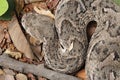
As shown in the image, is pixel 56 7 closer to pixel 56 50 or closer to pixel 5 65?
pixel 56 50

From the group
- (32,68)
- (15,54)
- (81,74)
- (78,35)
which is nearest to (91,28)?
(78,35)

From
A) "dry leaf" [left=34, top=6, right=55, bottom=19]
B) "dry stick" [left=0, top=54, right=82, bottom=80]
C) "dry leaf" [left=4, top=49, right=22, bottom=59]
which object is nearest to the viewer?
"dry stick" [left=0, top=54, right=82, bottom=80]

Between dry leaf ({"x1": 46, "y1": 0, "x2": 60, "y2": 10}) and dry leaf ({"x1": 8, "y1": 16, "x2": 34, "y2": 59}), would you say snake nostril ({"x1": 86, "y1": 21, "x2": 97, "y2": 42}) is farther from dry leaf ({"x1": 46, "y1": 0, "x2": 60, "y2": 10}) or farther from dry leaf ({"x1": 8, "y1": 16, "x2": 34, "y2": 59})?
dry leaf ({"x1": 8, "y1": 16, "x2": 34, "y2": 59})

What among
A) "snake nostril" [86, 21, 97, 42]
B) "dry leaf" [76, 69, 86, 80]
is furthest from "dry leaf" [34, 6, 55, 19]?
"dry leaf" [76, 69, 86, 80]

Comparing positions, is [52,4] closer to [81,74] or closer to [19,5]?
[19,5]

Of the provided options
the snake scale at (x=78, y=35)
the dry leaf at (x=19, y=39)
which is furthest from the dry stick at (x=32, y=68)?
the dry leaf at (x=19, y=39)

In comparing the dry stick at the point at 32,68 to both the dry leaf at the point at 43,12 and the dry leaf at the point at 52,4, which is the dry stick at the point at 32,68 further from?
the dry leaf at the point at 52,4
